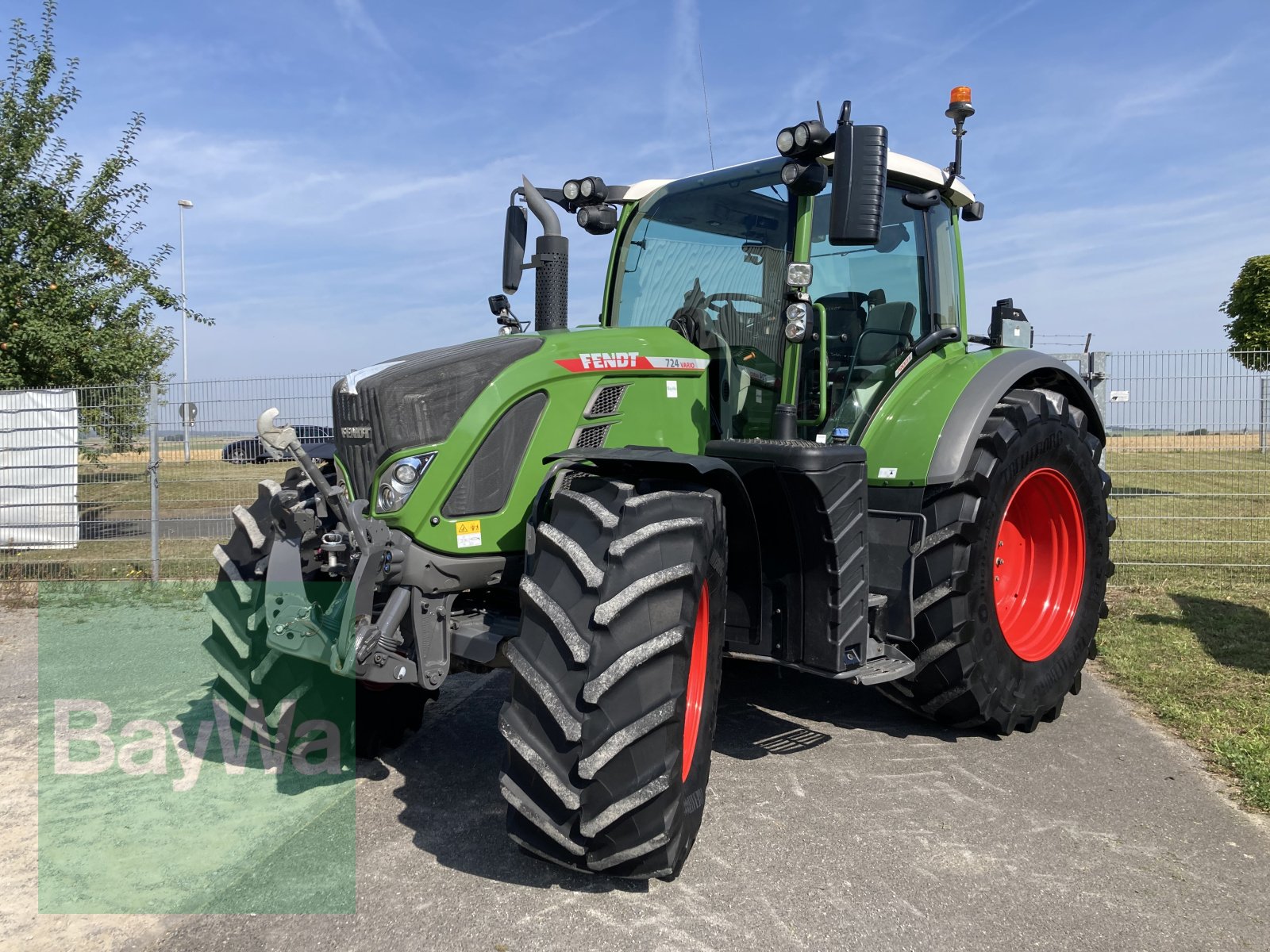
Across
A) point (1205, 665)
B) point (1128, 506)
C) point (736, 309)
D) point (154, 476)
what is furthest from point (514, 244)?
point (1128, 506)

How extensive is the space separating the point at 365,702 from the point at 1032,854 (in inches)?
107

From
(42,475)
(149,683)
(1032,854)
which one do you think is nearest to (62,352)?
(42,475)

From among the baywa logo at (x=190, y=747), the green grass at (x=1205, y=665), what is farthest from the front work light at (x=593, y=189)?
the green grass at (x=1205, y=665)

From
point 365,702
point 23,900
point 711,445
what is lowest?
point 23,900

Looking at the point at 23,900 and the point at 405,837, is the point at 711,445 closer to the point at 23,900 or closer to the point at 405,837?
the point at 405,837

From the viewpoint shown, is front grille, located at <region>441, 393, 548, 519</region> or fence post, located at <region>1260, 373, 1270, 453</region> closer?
front grille, located at <region>441, 393, 548, 519</region>

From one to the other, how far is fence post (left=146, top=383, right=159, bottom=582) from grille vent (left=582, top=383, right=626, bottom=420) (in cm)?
672

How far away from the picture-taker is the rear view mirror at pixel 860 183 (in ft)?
11.4

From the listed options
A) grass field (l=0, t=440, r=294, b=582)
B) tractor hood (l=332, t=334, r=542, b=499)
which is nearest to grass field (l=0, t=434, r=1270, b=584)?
grass field (l=0, t=440, r=294, b=582)

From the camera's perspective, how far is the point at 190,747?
4.43 metres

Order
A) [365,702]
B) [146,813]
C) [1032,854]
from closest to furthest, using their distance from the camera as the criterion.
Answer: [1032,854], [146,813], [365,702]

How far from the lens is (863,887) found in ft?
9.94

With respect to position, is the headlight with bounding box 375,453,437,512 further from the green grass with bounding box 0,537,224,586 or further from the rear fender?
the green grass with bounding box 0,537,224,586

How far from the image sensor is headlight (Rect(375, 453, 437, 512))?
11.2 feet
